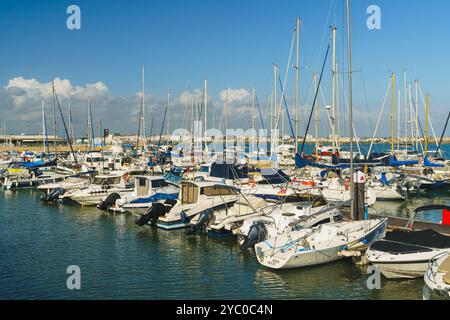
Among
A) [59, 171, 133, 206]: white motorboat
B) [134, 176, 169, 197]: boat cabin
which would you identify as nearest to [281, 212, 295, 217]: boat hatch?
[134, 176, 169, 197]: boat cabin

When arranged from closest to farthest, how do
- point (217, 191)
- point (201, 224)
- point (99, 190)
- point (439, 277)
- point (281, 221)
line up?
point (439, 277)
point (281, 221)
point (201, 224)
point (217, 191)
point (99, 190)

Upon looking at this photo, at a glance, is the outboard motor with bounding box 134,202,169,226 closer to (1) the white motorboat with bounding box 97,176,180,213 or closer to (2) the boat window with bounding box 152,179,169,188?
(1) the white motorboat with bounding box 97,176,180,213

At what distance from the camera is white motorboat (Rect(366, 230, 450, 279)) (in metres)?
17.2

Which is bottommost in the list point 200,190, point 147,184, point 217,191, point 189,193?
point 189,193

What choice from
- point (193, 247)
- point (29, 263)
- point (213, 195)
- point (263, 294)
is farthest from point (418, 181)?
point (29, 263)

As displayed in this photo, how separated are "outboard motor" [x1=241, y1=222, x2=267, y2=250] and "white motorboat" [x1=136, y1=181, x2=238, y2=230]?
472 cm

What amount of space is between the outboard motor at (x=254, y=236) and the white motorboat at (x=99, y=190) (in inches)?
681

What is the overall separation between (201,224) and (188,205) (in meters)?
2.86

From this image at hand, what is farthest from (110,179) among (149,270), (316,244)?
(316,244)

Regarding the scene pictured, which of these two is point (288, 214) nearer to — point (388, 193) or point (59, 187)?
point (388, 193)

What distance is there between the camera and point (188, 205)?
28.3m

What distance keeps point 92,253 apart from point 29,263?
2.95 m

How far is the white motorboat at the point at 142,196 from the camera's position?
31609mm
